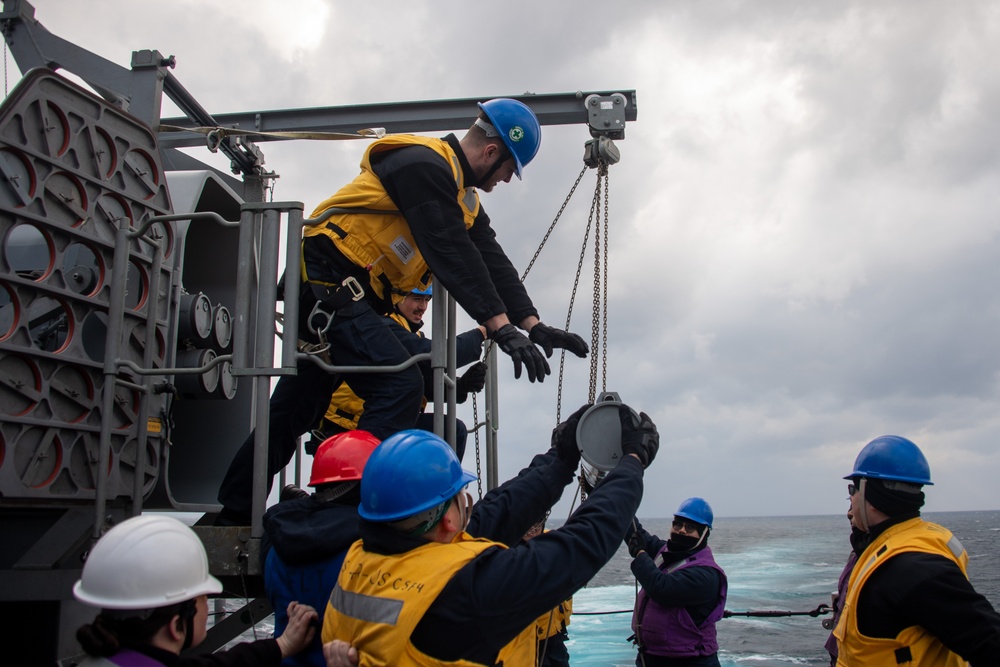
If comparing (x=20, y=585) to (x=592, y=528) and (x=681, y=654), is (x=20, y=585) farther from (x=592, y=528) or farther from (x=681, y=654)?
(x=681, y=654)

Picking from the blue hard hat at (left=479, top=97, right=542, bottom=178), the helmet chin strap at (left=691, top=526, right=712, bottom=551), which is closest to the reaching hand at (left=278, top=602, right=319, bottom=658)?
the blue hard hat at (left=479, top=97, right=542, bottom=178)

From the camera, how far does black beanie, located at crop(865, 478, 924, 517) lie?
332 centimetres

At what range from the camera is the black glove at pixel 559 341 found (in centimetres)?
385

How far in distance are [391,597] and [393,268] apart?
1.88 metres

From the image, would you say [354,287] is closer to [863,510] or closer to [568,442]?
[568,442]

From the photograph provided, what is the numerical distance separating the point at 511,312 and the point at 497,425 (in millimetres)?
629

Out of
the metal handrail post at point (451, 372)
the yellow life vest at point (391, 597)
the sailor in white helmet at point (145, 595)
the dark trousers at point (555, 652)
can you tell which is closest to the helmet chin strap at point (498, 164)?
the metal handrail post at point (451, 372)

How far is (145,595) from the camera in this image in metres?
2.07

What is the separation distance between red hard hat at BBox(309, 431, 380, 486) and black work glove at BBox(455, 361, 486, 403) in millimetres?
1592

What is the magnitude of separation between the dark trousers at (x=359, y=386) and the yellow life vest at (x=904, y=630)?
183 centimetres

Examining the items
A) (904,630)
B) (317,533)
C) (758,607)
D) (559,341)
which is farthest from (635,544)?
(758,607)

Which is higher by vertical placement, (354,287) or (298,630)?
(354,287)

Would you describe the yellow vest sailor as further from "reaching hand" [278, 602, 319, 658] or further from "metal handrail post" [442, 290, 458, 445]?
"metal handrail post" [442, 290, 458, 445]

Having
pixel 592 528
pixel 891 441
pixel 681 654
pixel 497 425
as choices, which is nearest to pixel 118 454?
pixel 497 425
